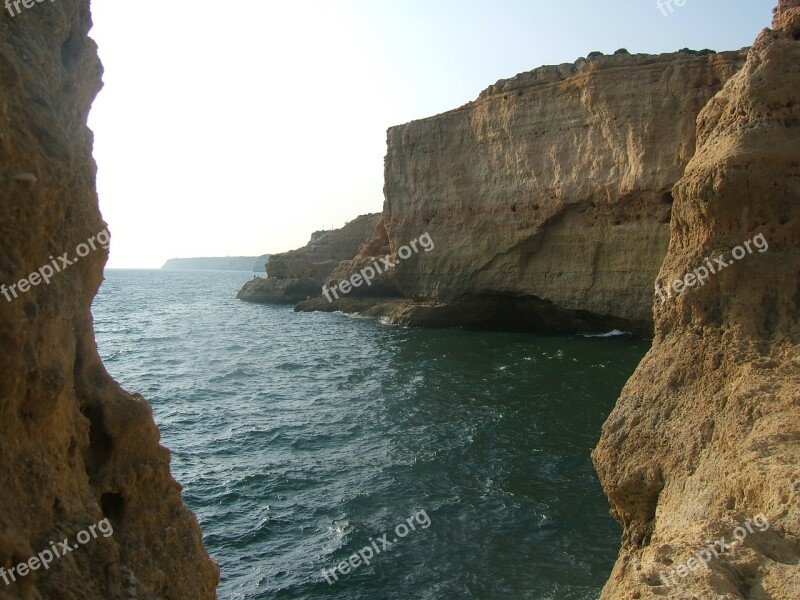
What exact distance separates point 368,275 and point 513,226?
15449 mm

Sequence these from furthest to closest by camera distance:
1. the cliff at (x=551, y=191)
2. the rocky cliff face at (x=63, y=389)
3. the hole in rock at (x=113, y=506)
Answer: the cliff at (x=551, y=191) → the hole in rock at (x=113, y=506) → the rocky cliff face at (x=63, y=389)

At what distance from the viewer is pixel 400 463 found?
14.8 meters

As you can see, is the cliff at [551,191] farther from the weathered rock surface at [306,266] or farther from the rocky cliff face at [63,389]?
the rocky cliff face at [63,389]

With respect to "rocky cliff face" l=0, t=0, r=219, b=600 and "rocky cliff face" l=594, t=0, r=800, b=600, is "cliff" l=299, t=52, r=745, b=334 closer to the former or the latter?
"rocky cliff face" l=594, t=0, r=800, b=600

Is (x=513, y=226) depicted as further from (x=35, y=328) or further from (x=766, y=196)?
(x=35, y=328)

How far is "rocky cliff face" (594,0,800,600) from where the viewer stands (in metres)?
5.95

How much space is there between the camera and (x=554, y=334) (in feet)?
111

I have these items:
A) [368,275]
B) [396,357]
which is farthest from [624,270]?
[368,275]

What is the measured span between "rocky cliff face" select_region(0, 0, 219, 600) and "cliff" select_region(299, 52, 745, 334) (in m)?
27.0

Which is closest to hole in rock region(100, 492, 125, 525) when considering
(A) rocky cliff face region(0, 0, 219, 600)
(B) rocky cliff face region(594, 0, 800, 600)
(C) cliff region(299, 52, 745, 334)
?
(A) rocky cliff face region(0, 0, 219, 600)

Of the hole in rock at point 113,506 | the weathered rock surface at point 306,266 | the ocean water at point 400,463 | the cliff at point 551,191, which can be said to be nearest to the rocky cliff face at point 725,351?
the ocean water at point 400,463

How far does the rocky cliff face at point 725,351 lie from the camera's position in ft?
19.5

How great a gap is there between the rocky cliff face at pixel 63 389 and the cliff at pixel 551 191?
27.0 m

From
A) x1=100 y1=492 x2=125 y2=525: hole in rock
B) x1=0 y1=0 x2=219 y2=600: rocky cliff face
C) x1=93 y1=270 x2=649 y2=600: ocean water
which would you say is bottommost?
x1=93 y1=270 x2=649 y2=600: ocean water
